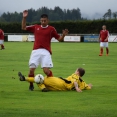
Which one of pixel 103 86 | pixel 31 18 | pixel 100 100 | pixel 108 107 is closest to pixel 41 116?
pixel 108 107

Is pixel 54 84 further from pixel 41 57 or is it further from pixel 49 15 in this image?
pixel 49 15

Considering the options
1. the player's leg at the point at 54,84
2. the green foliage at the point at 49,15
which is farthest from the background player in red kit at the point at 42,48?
the green foliage at the point at 49,15

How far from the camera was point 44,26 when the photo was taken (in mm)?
13203

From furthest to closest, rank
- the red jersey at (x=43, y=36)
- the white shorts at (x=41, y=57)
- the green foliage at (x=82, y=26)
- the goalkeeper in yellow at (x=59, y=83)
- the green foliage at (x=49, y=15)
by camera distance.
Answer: the green foliage at (x=49, y=15) → the green foliage at (x=82, y=26) → the red jersey at (x=43, y=36) → the white shorts at (x=41, y=57) → the goalkeeper in yellow at (x=59, y=83)

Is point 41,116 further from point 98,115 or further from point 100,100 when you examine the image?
point 100,100

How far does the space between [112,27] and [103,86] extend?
58.0 meters

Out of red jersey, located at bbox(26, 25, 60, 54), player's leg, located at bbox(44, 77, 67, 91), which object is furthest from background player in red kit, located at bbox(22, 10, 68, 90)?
player's leg, located at bbox(44, 77, 67, 91)

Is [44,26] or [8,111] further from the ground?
[44,26]

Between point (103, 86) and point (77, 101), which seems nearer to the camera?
point (77, 101)

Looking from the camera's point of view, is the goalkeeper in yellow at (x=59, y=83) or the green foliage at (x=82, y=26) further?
the green foliage at (x=82, y=26)

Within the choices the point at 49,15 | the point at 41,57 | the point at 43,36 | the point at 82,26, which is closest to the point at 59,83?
the point at 41,57

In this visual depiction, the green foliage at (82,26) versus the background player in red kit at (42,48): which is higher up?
the background player in red kit at (42,48)

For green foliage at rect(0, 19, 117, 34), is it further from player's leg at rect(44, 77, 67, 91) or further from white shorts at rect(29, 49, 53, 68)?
player's leg at rect(44, 77, 67, 91)

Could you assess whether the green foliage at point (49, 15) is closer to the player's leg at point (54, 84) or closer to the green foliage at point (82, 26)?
the green foliage at point (82, 26)
